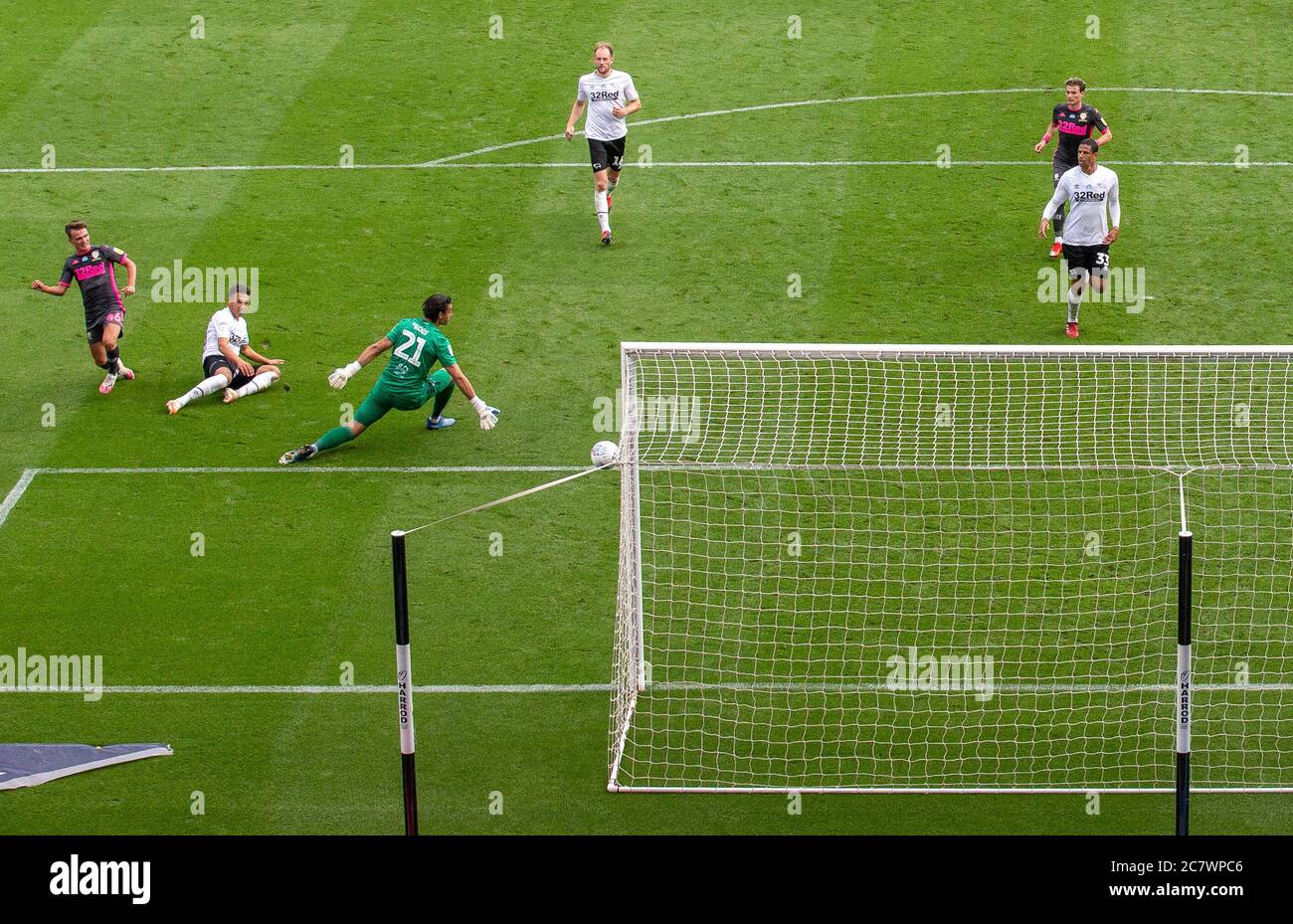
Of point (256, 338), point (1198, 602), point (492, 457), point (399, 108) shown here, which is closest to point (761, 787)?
point (1198, 602)

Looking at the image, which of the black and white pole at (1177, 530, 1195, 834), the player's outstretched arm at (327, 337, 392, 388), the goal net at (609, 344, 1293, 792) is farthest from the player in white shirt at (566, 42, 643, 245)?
the black and white pole at (1177, 530, 1195, 834)

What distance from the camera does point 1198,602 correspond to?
49.7ft

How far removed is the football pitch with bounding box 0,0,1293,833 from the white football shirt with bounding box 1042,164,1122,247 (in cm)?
116

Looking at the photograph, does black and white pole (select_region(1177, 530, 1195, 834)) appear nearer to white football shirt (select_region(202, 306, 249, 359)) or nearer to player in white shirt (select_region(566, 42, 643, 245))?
white football shirt (select_region(202, 306, 249, 359))

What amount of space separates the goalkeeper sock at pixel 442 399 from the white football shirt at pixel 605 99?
4.90 meters

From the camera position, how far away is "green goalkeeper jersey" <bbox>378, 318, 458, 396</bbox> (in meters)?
17.3

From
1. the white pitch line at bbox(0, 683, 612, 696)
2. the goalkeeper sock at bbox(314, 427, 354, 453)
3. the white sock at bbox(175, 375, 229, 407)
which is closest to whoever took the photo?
the white pitch line at bbox(0, 683, 612, 696)

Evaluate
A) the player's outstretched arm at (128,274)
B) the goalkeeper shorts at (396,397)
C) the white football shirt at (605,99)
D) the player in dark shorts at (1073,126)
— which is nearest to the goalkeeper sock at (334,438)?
the goalkeeper shorts at (396,397)

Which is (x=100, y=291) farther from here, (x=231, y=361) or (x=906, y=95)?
(x=906, y=95)

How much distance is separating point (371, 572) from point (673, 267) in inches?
282

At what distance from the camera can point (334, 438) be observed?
58.4 ft

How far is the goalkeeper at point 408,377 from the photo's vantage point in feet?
56.5

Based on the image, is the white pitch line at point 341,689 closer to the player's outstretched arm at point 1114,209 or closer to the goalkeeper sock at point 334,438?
the goalkeeper sock at point 334,438

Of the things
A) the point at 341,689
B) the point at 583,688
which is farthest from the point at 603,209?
the point at 341,689
